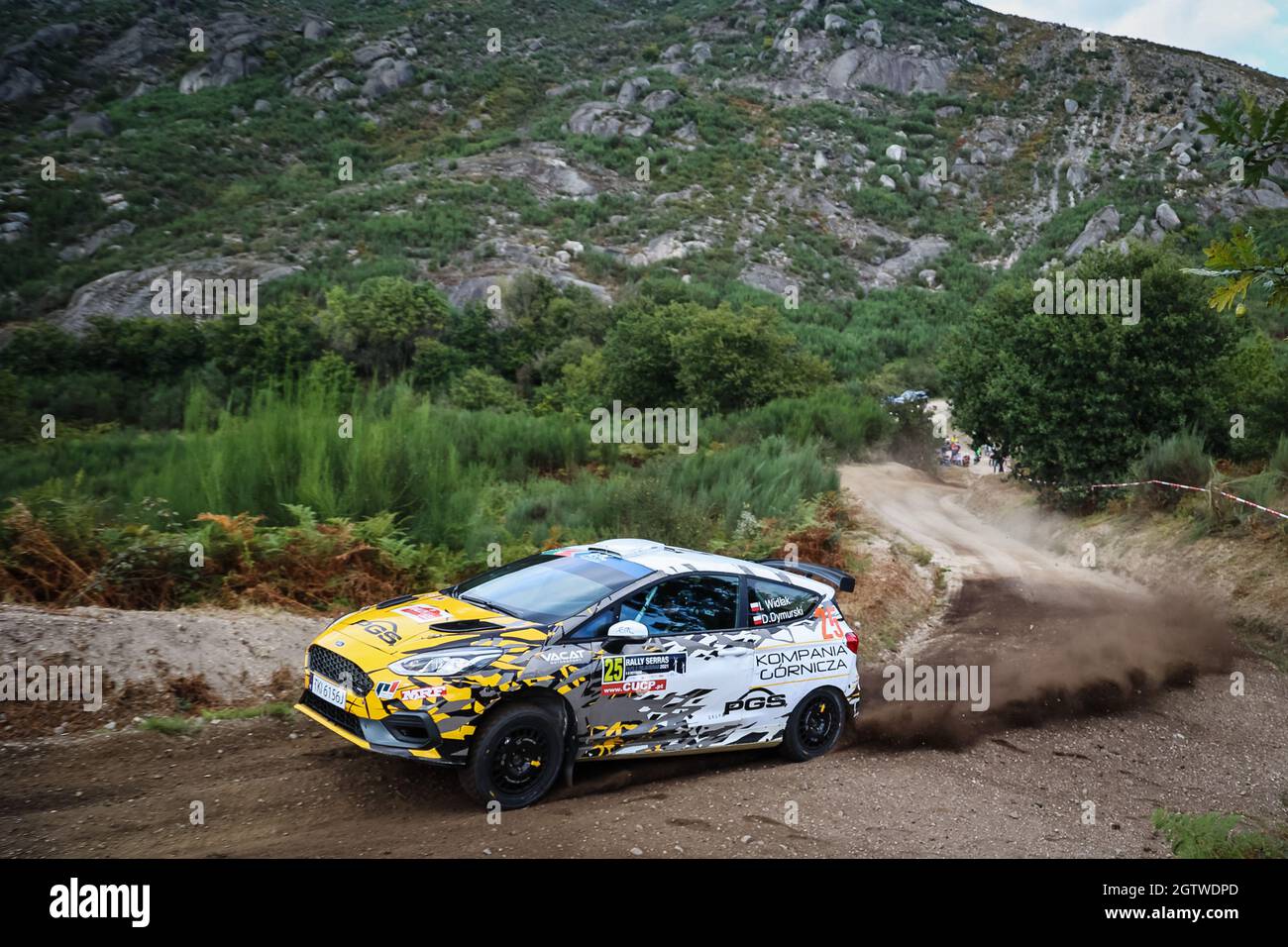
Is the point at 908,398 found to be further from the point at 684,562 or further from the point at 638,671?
the point at 638,671

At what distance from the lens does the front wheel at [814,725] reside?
804 cm

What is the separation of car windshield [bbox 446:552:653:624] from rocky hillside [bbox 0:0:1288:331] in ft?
175

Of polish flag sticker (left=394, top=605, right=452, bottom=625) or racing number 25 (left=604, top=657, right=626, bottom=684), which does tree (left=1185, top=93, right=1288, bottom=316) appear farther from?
polish flag sticker (left=394, top=605, right=452, bottom=625)

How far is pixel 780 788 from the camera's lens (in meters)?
7.37

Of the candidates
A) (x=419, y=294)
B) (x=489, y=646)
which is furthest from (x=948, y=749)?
(x=419, y=294)

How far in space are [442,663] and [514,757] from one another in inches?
31.2

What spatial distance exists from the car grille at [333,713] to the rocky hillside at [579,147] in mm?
54775

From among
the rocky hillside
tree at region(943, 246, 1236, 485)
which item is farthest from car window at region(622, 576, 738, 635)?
the rocky hillside

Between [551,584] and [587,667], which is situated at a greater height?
[551,584]

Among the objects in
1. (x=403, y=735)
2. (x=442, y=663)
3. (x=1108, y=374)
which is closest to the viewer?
(x=403, y=735)

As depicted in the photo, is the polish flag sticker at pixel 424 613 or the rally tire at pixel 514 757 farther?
the polish flag sticker at pixel 424 613

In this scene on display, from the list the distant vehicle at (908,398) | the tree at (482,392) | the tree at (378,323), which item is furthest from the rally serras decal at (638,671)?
the tree at (378,323)

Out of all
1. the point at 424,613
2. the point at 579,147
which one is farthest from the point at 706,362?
the point at 579,147

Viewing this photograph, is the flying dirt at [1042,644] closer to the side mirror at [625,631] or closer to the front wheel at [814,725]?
the front wheel at [814,725]
